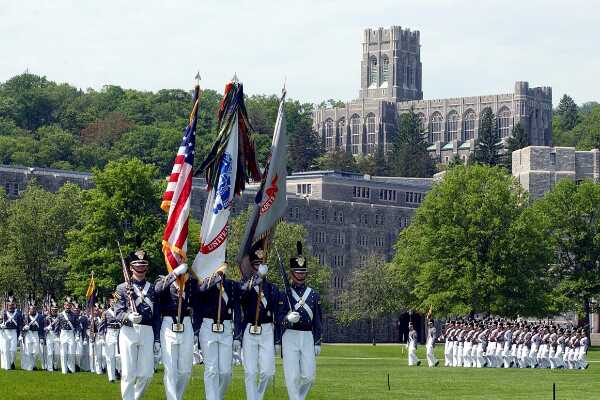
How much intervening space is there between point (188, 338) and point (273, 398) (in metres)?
7.04

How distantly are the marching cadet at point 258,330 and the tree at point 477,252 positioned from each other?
213ft

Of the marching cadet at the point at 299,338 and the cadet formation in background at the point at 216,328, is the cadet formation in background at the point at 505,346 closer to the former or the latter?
the marching cadet at the point at 299,338

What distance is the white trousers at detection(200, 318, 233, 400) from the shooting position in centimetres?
2941

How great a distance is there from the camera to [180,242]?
3047 centimetres

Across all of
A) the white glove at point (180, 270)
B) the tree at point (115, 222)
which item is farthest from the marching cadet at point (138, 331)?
the tree at point (115, 222)

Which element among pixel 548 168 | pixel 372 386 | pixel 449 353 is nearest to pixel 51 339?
pixel 372 386

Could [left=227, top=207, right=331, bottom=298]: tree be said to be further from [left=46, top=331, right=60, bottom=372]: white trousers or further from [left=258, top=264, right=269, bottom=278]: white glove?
[left=258, top=264, right=269, bottom=278]: white glove

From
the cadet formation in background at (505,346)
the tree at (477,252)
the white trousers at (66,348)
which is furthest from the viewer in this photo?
the tree at (477,252)

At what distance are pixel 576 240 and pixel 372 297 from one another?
2616 centimetres

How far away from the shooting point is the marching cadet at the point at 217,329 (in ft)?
Answer: 96.6

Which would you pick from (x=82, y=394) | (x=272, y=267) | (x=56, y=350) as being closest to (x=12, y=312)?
(x=56, y=350)

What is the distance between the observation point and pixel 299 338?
3011 cm

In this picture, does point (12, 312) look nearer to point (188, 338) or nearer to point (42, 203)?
point (188, 338)

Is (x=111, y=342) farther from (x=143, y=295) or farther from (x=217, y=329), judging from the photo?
(x=143, y=295)
